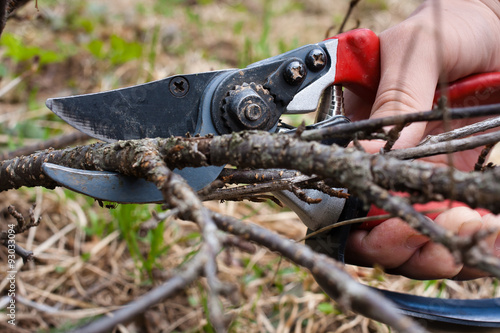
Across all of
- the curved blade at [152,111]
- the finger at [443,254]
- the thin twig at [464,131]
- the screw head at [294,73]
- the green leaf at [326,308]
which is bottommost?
the green leaf at [326,308]

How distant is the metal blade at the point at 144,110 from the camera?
1.23 m

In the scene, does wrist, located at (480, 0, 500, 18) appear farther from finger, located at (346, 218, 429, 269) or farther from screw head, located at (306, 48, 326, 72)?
finger, located at (346, 218, 429, 269)

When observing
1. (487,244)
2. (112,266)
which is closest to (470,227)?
(487,244)

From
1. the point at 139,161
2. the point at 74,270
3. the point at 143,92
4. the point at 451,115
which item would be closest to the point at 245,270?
the point at 74,270

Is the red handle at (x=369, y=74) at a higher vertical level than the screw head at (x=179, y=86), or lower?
higher

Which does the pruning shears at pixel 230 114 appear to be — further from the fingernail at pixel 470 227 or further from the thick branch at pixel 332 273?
the thick branch at pixel 332 273

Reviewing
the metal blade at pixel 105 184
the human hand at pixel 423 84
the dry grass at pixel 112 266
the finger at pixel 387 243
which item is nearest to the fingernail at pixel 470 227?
the human hand at pixel 423 84

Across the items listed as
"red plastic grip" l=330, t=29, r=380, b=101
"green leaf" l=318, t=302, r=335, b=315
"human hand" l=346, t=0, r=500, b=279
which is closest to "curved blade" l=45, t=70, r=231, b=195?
"red plastic grip" l=330, t=29, r=380, b=101

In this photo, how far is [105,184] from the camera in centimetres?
105

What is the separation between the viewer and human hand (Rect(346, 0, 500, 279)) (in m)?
1.35

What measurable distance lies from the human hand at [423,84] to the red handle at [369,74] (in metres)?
0.05

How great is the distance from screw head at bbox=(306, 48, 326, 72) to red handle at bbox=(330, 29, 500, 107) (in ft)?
0.24

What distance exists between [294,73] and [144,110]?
46cm

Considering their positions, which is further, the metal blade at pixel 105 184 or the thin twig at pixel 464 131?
the thin twig at pixel 464 131
